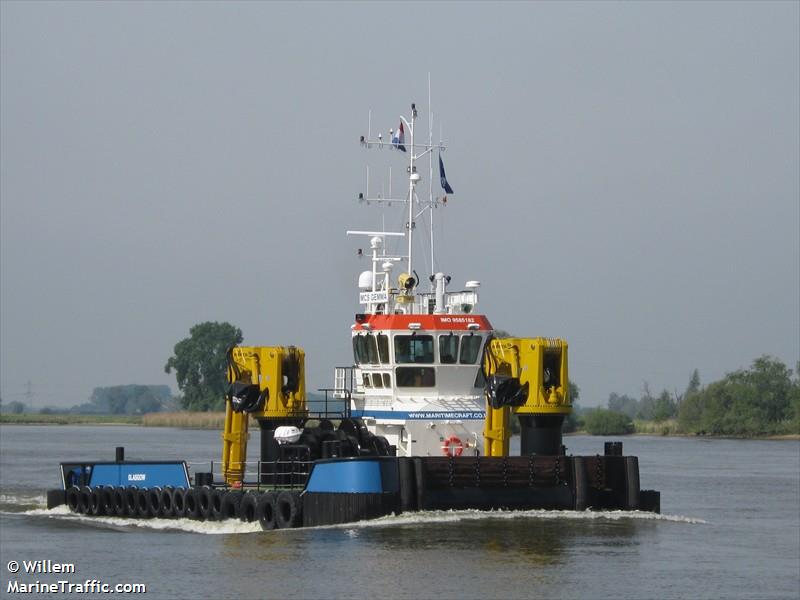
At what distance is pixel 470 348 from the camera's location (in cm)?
2792

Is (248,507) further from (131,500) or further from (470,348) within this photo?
(470,348)

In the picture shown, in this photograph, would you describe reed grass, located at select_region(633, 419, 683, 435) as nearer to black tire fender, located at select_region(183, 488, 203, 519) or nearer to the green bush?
the green bush

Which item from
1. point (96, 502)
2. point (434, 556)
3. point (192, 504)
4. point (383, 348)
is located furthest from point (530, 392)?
point (96, 502)

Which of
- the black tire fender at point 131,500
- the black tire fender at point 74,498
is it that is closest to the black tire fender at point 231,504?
the black tire fender at point 131,500

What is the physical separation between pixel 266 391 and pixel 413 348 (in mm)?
2968

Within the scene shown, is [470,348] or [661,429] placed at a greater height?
[661,429]

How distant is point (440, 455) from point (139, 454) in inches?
1520

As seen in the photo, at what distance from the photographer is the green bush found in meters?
99.2

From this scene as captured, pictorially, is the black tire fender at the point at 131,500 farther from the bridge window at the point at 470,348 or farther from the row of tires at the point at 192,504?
the bridge window at the point at 470,348

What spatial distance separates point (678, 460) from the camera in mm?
63062

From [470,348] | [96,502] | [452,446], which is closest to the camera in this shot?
[452,446]

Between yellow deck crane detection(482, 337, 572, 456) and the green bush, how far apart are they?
2878 inches

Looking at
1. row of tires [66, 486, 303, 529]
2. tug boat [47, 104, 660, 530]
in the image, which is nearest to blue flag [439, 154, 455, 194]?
tug boat [47, 104, 660, 530]

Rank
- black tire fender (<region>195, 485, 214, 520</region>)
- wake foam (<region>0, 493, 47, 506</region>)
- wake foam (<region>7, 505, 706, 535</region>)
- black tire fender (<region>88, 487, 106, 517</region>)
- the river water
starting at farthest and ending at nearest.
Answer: wake foam (<region>0, 493, 47, 506</region>)
black tire fender (<region>88, 487, 106, 517</region>)
black tire fender (<region>195, 485, 214, 520</region>)
wake foam (<region>7, 505, 706, 535</region>)
the river water
